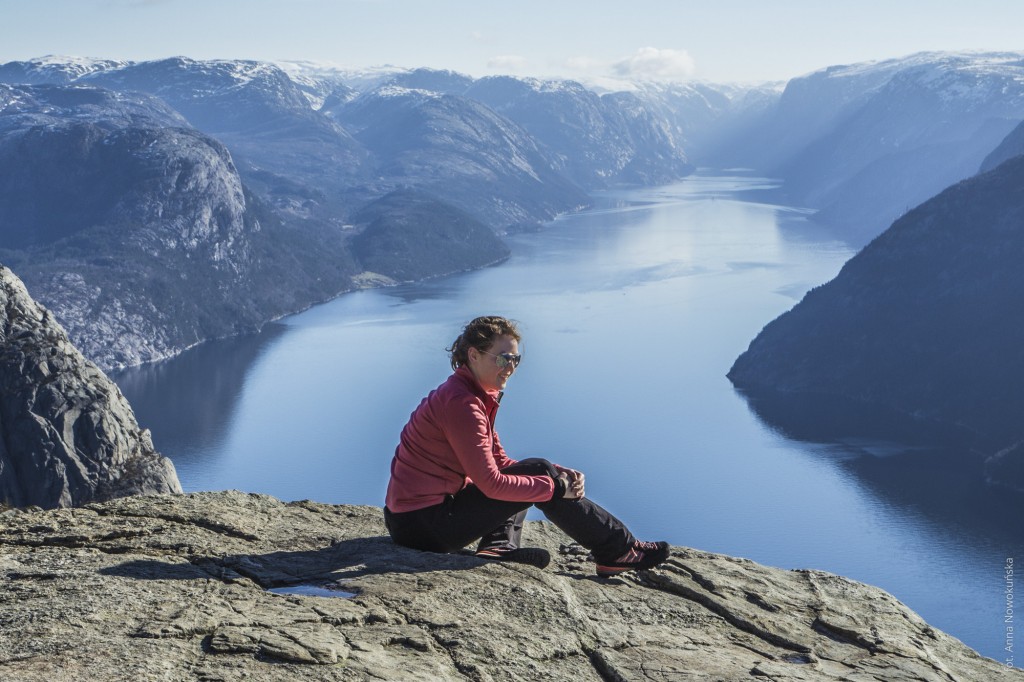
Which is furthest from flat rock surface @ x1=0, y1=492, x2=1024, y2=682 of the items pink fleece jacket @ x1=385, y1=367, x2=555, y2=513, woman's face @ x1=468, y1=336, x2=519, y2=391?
woman's face @ x1=468, y1=336, x2=519, y2=391

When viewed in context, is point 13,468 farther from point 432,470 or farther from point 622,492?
point 432,470

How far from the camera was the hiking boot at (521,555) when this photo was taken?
952cm

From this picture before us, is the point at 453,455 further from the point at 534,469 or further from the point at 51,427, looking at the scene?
the point at 51,427

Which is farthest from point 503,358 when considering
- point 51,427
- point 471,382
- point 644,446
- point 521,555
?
point 644,446

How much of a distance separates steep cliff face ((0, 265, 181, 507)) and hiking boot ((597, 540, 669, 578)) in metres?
62.4

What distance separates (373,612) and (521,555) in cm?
198

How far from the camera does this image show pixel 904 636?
9.66m

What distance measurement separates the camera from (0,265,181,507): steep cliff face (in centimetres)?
6919

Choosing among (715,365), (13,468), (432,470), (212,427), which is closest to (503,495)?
(432,470)

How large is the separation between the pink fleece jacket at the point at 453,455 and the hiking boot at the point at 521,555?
0.59 metres

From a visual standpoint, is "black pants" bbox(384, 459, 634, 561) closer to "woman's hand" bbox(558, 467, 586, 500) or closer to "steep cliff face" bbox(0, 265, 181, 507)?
"woman's hand" bbox(558, 467, 586, 500)

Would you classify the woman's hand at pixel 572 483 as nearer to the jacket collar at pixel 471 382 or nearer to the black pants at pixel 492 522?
the black pants at pixel 492 522

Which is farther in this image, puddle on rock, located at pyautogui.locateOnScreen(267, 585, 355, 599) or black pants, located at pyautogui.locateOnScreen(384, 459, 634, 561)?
black pants, located at pyautogui.locateOnScreen(384, 459, 634, 561)

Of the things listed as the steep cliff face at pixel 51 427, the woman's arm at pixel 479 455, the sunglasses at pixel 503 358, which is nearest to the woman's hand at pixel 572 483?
the woman's arm at pixel 479 455
